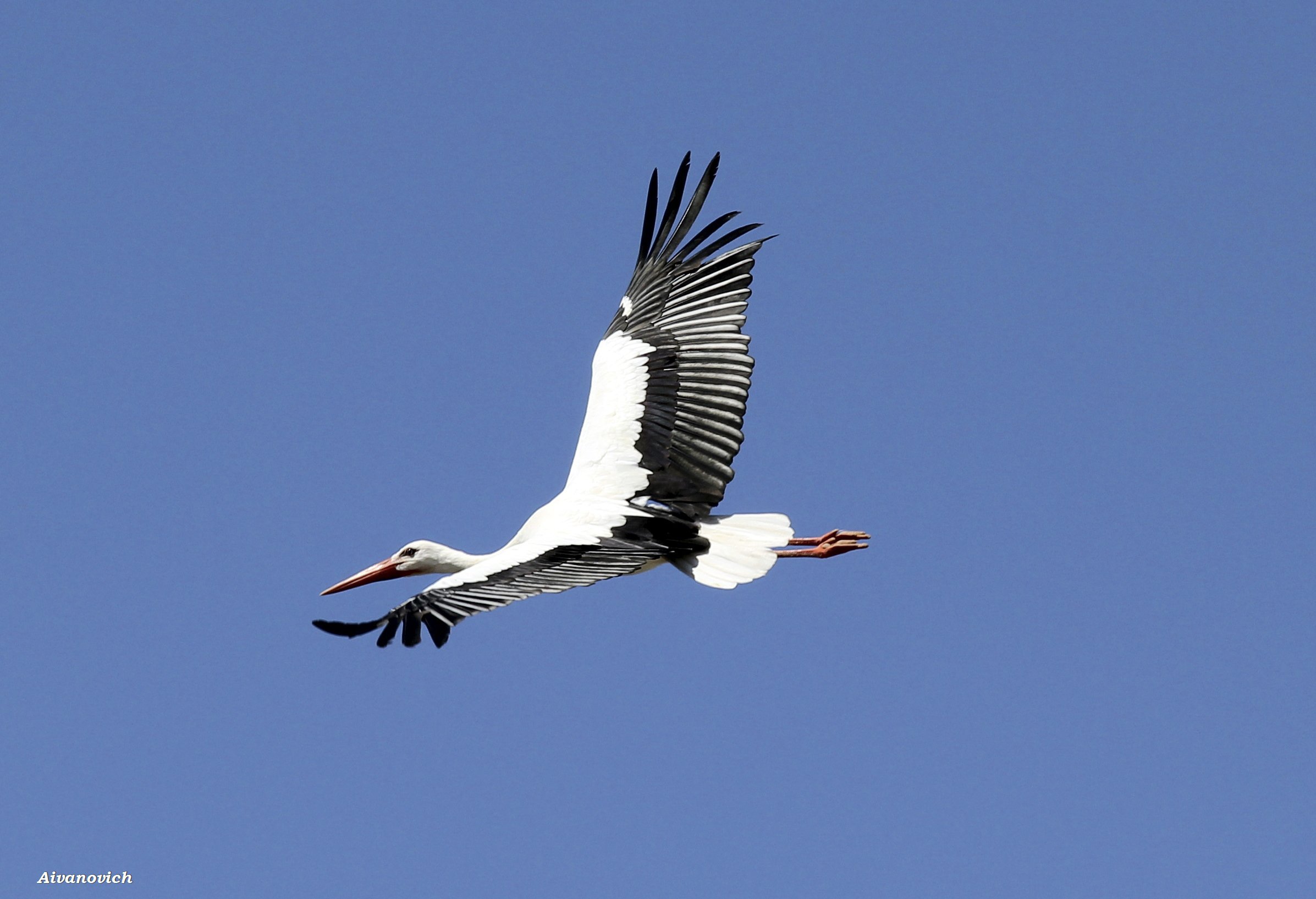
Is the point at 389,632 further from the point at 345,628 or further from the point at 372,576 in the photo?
the point at 372,576

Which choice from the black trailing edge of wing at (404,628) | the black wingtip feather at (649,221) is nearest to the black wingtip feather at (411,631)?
the black trailing edge of wing at (404,628)

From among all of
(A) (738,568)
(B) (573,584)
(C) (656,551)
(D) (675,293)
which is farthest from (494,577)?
(D) (675,293)

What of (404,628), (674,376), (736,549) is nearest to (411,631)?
(404,628)

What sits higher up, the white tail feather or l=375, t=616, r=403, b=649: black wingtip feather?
the white tail feather

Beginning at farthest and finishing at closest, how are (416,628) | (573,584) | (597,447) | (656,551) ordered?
(597,447) → (656,551) → (573,584) → (416,628)

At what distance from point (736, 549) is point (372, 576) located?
3706mm

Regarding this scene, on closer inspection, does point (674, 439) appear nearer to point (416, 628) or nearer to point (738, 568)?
point (738, 568)

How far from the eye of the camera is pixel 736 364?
48.6 feet

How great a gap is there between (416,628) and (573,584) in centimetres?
141

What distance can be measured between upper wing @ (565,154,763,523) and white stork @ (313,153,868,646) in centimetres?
1

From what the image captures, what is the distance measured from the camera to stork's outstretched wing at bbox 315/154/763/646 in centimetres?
1204

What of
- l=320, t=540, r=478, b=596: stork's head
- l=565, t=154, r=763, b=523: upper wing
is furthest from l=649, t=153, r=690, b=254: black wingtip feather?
l=320, t=540, r=478, b=596: stork's head

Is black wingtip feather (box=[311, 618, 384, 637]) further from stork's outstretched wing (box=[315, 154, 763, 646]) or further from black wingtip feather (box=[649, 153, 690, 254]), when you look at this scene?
black wingtip feather (box=[649, 153, 690, 254])

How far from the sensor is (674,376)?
14.9 meters
